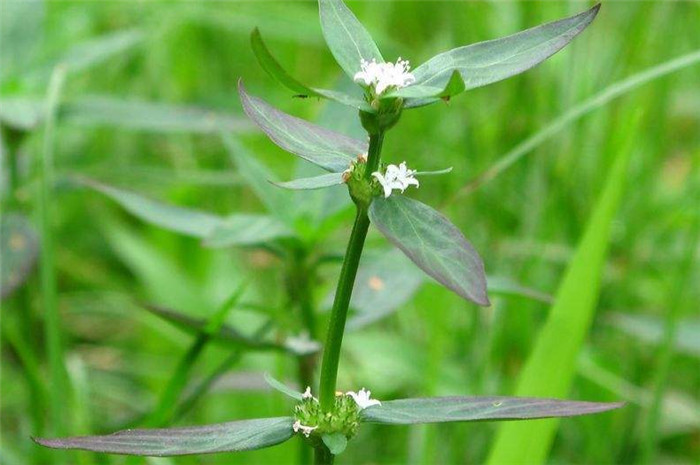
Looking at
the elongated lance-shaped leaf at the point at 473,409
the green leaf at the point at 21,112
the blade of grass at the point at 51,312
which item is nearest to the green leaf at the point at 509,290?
the elongated lance-shaped leaf at the point at 473,409

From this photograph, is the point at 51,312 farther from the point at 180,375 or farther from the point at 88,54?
the point at 88,54

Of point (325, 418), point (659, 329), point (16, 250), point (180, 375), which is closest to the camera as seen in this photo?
point (325, 418)

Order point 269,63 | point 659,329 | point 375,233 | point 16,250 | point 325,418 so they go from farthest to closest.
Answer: point 375,233 → point 659,329 → point 16,250 → point 325,418 → point 269,63

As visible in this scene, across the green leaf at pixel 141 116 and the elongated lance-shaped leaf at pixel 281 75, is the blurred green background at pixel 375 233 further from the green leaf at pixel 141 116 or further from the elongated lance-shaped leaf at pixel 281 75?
the elongated lance-shaped leaf at pixel 281 75

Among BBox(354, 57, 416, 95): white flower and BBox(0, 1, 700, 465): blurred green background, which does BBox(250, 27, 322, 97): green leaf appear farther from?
BBox(0, 1, 700, 465): blurred green background

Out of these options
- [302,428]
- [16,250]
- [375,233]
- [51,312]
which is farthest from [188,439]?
[375,233]

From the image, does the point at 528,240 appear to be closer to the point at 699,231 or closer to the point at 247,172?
the point at 699,231

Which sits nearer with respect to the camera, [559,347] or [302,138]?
[302,138]
